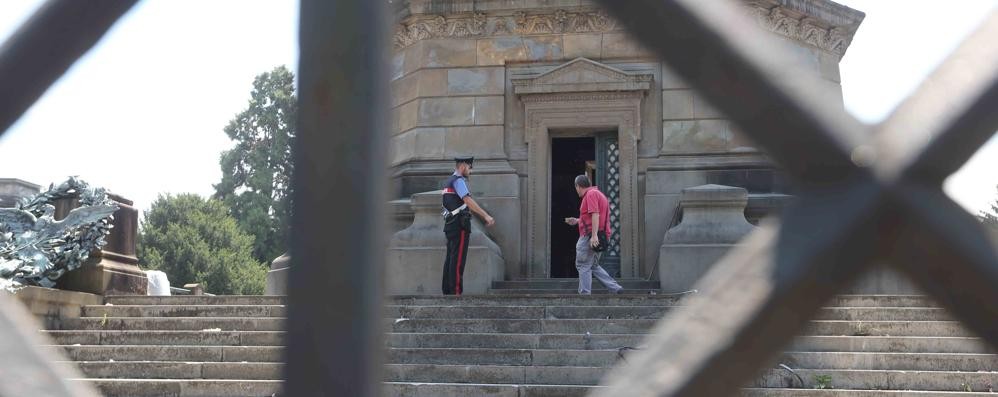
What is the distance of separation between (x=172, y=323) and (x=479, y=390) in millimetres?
4614

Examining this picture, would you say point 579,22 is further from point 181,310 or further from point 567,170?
Answer: point 181,310

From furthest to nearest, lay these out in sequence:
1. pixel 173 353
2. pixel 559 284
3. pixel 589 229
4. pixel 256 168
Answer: pixel 256 168 → pixel 559 284 → pixel 589 229 → pixel 173 353

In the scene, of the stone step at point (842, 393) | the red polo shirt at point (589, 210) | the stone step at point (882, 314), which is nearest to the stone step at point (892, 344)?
the stone step at point (882, 314)

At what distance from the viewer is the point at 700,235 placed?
14.4 m

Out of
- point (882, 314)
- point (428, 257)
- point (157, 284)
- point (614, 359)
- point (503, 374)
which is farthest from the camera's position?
point (157, 284)

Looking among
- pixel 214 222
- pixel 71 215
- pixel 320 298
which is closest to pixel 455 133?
pixel 71 215

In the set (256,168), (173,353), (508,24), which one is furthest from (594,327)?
(256,168)

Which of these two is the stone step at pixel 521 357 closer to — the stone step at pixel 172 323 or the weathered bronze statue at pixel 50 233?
the stone step at pixel 172 323

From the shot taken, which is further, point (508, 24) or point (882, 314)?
point (508, 24)

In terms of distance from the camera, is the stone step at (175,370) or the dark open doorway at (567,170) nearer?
the stone step at (175,370)

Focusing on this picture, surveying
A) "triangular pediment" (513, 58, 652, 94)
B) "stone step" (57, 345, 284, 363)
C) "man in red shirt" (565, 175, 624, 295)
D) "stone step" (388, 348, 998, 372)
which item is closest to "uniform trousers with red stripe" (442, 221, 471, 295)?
"man in red shirt" (565, 175, 624, 295)

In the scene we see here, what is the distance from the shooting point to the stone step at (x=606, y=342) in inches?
382

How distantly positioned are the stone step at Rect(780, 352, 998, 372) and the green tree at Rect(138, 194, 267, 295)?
44752 millimetres

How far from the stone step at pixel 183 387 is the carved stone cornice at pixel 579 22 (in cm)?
964
